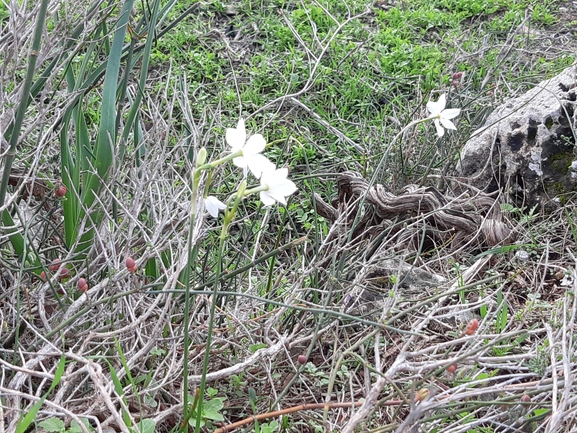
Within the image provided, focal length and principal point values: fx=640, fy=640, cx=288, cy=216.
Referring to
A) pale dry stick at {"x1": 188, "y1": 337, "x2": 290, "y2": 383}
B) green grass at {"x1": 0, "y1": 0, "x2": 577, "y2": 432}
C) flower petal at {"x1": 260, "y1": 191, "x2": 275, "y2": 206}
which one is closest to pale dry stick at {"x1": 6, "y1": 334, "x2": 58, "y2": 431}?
green grass at {"x1": 0, "y1": 0, "x2": 577, "y2": 432}

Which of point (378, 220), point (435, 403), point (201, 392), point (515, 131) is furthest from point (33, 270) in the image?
point (515, 131)

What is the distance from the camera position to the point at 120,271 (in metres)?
1.60

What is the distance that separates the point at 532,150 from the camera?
2568mm

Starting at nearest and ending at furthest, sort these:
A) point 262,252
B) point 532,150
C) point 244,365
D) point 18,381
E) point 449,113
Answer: point 18,381, point 244,365, point 449,113, point 262,252, point 532,150

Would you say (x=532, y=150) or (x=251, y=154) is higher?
(x=251, y=154)

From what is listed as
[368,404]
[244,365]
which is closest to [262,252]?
[244,365]

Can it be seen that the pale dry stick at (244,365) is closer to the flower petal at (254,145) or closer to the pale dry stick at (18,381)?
the pale dry stick at (18,381)

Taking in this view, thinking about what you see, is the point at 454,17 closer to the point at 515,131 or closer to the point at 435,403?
the point at 515,131

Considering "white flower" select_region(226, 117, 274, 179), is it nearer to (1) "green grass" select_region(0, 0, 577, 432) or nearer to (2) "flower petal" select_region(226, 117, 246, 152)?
(2) "flower petal" select_region(226, 117, 246, 152)

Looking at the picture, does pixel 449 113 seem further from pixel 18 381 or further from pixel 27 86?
pixel 18 381

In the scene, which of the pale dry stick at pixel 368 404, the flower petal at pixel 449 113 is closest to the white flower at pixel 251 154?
the pale dry stick at pixel 368 404

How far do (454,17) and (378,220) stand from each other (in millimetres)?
2412

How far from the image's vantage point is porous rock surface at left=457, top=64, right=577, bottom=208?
2.53 m

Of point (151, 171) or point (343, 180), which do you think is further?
point (343, 180)
